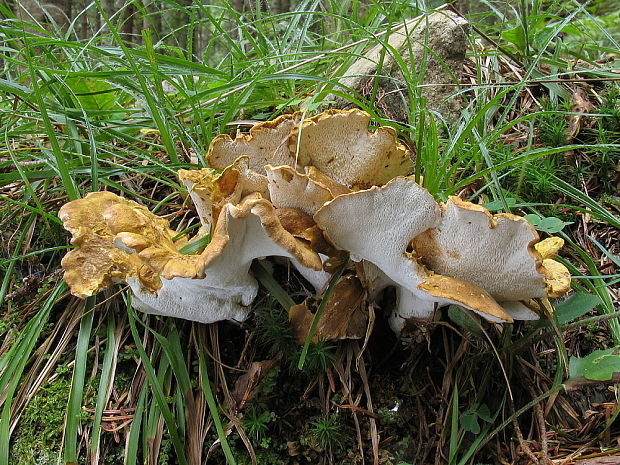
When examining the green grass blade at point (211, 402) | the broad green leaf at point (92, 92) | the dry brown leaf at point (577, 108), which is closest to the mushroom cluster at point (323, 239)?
the green grass blade at point (211, 402)

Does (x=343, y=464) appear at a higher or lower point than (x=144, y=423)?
lower

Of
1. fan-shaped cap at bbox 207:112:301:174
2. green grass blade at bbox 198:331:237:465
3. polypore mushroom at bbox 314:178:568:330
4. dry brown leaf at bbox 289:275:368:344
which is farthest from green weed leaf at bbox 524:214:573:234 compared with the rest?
green grass blade at bbox 198:331:237:465

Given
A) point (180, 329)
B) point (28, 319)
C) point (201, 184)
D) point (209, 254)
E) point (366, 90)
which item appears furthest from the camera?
point (366, 90)

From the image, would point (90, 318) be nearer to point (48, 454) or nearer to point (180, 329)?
point (180, 329)

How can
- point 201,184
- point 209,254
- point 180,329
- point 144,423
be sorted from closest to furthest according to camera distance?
point 209,254
point 201,184
point 144,423
point 180,329

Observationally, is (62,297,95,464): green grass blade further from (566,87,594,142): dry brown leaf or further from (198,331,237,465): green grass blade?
(566,87,594,142): dry brown leaf

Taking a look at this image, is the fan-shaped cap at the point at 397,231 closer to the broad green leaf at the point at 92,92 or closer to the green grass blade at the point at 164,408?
the green grass blade at the point at 164,408

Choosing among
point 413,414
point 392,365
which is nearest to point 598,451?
point 413,414
